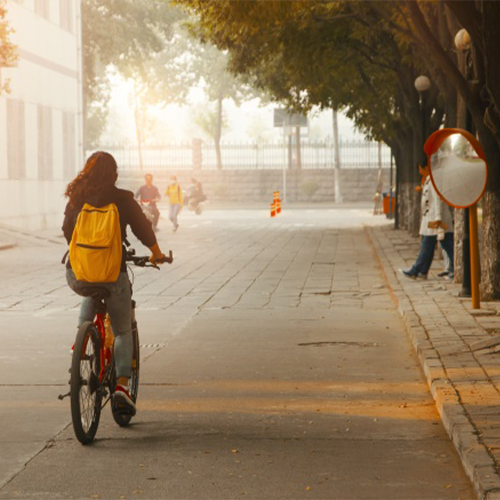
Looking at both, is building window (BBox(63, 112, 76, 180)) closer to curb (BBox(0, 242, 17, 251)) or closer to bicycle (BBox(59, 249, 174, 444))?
curb (BBox(0, 242, 17, 251))

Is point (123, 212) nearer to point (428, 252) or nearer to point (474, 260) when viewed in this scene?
point (474, 260)

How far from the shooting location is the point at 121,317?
6957 mm

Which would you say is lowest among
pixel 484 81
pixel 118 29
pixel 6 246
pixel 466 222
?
pixel 6 246

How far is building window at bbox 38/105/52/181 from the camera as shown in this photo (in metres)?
34.3

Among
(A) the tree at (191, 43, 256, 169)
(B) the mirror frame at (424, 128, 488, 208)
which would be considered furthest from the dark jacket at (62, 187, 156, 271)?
(A) the tree at (191, 43, 256, 169)

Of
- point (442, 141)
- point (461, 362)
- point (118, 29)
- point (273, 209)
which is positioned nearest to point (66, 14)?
point (273, 209)

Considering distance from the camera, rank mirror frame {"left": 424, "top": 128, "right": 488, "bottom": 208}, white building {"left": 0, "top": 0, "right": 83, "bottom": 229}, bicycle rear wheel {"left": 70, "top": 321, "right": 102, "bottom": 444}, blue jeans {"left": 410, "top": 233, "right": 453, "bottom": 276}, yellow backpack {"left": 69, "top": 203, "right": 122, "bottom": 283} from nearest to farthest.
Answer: bicycle rear wheel {"left": 70, "top": 321, "right": 102, "bottom": 444} → yellow backpack {"left": 69, "top": 203, "right": 122, "bottom": 283} → mirror frame {"left": 424, "top": 128, "right": 488, "bottom": 208} → blue jeans {"left": 410, "top": 233, "right": 453, "bottom": 276} → white building {"left": 0, "top": 0, "right": 83, "bottom": 229}

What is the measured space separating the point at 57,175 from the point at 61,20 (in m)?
4.86

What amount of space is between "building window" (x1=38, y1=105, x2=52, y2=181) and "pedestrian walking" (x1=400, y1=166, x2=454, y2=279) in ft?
64.8

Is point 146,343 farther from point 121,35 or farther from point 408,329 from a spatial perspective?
point 121,35

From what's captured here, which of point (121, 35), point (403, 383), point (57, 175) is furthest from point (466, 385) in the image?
point (121, 35)

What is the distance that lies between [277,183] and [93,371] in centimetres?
5561

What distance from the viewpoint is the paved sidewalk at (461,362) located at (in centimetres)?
592

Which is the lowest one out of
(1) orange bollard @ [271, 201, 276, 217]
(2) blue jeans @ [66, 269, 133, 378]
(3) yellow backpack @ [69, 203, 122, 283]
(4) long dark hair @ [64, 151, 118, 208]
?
(1) orange bollard @ [271, 201, 276, 217]
